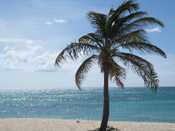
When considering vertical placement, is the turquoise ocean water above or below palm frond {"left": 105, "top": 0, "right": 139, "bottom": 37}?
below

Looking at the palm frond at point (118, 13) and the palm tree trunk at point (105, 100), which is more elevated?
the palm frond at point (118, 13)

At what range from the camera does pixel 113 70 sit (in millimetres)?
11875

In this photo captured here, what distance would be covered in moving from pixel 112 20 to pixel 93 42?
1.41 metres

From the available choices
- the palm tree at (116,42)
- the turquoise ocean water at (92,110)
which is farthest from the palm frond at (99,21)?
the turquoise ocean water at (92,110)

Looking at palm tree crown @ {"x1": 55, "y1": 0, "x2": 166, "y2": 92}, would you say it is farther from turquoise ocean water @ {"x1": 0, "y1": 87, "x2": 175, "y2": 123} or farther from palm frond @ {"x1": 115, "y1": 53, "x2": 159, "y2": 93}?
turquoise ocean water @ {"x1": 0, "y1": 87, "x2": 175, "y2": 123}

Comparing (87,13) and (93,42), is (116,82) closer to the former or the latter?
(93,42)

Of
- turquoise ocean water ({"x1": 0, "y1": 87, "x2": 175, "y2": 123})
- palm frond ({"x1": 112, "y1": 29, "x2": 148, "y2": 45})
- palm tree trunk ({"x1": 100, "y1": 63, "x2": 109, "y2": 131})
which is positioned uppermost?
palm frond ({"x1": 112, "y1": 29, "x2": 148, "y2": 45})

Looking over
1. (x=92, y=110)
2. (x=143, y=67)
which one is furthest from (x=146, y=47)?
(x=92, y=110)

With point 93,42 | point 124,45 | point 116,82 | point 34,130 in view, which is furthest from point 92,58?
point 34,130

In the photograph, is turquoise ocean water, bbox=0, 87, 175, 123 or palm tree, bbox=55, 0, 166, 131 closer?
palm tree, bbox=55, 0, 166, 131

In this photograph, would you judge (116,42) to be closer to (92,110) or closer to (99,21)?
(99,21)

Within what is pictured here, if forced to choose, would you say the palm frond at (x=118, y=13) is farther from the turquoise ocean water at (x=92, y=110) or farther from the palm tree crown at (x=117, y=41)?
the turquoise ocean water at (x=92, y=110)

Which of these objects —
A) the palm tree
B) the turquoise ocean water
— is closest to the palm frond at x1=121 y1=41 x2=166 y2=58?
the palm tree

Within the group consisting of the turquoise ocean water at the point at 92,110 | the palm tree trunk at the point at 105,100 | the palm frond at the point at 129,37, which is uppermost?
the palm frond at the point at 129,37
